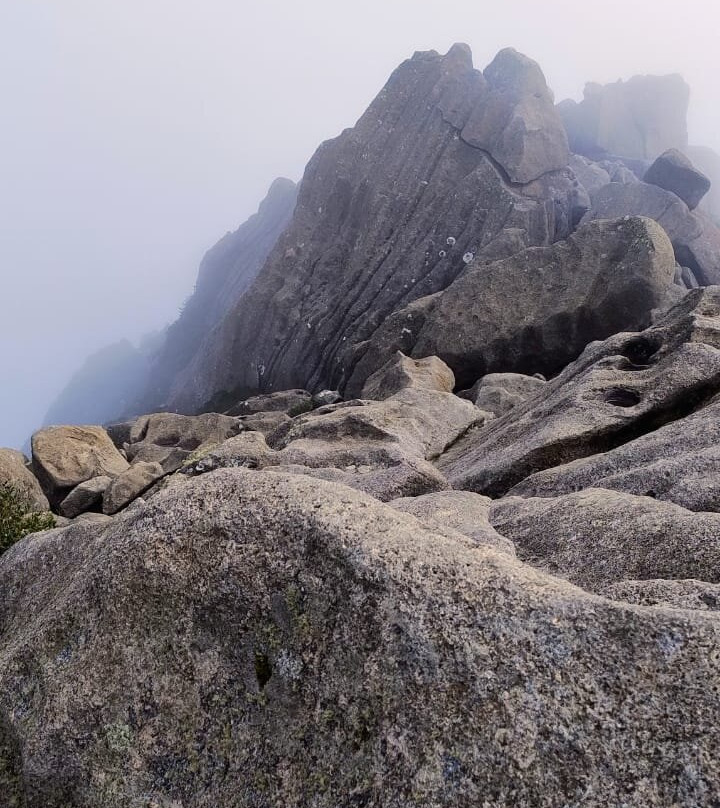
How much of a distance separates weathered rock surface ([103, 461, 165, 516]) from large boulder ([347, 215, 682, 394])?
21389 mm

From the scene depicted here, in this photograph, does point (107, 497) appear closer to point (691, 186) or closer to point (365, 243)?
point (365, 243)

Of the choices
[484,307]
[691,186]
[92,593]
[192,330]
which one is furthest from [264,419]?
[192,330]

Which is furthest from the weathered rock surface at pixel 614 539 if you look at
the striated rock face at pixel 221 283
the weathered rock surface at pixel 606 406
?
the striated rock face at pixel 221 283

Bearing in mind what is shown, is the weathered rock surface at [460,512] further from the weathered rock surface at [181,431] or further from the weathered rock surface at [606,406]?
the weathered rock surface at [181,431]

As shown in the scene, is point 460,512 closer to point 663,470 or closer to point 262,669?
point 663,470

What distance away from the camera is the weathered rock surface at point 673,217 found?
6581 cm

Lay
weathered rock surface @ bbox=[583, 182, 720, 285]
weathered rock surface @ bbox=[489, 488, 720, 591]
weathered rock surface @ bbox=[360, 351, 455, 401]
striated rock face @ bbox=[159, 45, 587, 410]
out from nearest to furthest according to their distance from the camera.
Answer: weathered rock surface @ bbox=[489, 488, 720, 591] < weathered rock surface @ bbox=[360, 351, 455, 401] < striated rock face @ bbox=[159, 45, 587, 410] < weathered rock surface @ bbox=[583, 182, 720, 285]

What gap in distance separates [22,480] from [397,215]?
52187 mm

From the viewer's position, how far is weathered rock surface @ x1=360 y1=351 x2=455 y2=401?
29.8 meters

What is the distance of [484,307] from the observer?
40.1m

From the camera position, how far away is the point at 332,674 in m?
5.29

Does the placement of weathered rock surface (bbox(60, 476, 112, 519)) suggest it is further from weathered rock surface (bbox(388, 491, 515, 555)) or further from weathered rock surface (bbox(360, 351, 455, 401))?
weathered rock surface (bbox(388, 491, 515, 555))

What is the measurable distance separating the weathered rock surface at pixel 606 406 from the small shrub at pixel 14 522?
39.8ft

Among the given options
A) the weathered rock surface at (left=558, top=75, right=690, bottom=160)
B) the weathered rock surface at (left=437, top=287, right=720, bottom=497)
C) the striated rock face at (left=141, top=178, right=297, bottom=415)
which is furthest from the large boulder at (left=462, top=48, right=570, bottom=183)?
the weathered rock surface at (left=558, top=75, right=690, bottom=160)
